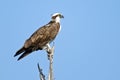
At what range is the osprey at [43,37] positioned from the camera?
12030mm

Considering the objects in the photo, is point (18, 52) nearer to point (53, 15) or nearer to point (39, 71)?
point (39, 71)

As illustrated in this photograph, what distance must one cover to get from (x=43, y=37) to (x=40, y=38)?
22 cm

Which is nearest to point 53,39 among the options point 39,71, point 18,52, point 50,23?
point 50,23

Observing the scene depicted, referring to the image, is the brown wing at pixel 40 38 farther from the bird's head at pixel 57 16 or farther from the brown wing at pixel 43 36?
the bird's head at pixel 57 16

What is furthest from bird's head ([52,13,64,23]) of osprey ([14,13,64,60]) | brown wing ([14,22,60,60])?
brown wing ([14,22,60,60])

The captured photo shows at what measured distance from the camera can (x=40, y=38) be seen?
13062 millimetres

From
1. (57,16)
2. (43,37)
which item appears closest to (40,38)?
(43,37)

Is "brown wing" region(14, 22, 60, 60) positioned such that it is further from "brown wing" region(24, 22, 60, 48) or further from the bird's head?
the bird's head

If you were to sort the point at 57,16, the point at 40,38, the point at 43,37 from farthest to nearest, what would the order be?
the point at 57,16
the point at 43,37
the point at 40,38

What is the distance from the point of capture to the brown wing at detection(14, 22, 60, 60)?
39.4 feet

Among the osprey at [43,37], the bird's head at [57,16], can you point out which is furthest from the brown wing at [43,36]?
the bird's head at [57,16]

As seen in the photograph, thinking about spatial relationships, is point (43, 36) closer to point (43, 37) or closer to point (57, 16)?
point (43, 37)

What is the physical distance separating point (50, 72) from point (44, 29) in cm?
476

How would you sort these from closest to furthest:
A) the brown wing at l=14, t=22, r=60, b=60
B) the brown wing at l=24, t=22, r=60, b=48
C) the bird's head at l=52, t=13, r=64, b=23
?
the brown wing at l=14, t=22, r=60, b=60 < the brown wing at l=24, t=22, r=60, b=48 < the bird's head at l=52, t=13, r=64, b=23
